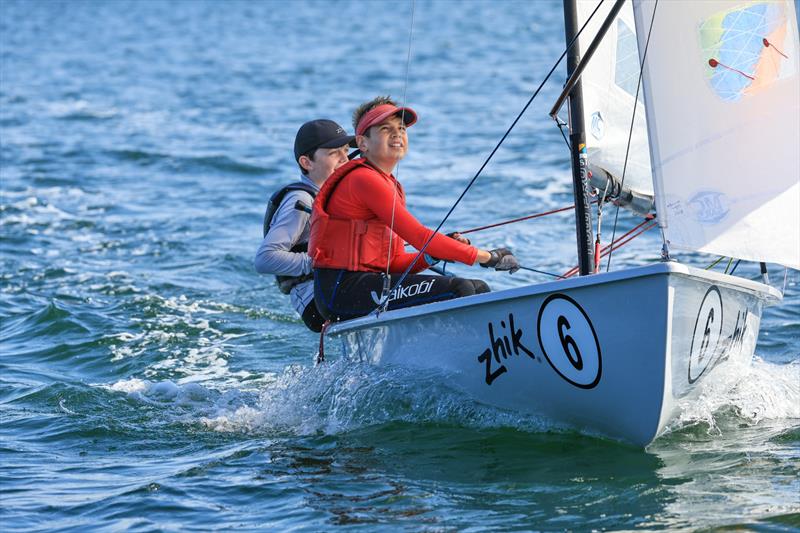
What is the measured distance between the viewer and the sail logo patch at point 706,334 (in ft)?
13.3

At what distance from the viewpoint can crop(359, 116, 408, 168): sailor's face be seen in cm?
476

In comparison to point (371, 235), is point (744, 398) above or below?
below

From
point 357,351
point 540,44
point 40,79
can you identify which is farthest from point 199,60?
point 357,351

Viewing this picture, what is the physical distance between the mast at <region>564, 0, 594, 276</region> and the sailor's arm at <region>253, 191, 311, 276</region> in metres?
1.39

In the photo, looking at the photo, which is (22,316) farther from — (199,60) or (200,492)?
(199,60)

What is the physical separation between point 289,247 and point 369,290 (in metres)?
0.61

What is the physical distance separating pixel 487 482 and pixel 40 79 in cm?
1710

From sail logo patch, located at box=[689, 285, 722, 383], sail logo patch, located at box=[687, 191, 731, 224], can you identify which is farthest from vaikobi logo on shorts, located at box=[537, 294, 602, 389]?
sail logo patch, located at box=[687, 191, 731, 224]

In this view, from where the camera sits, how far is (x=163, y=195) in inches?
438

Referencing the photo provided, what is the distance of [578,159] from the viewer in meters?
4.42

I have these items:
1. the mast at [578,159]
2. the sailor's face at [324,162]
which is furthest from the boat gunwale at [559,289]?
the sailor's face at [324,162]

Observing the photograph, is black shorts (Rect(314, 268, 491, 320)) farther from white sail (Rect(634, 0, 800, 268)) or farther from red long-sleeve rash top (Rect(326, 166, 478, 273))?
white sail (Rect(634, 0, 800, 268))

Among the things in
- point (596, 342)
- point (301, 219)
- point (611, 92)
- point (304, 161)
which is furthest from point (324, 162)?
point (596, 342)

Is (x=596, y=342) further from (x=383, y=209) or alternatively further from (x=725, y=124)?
(x=383, y=209)
